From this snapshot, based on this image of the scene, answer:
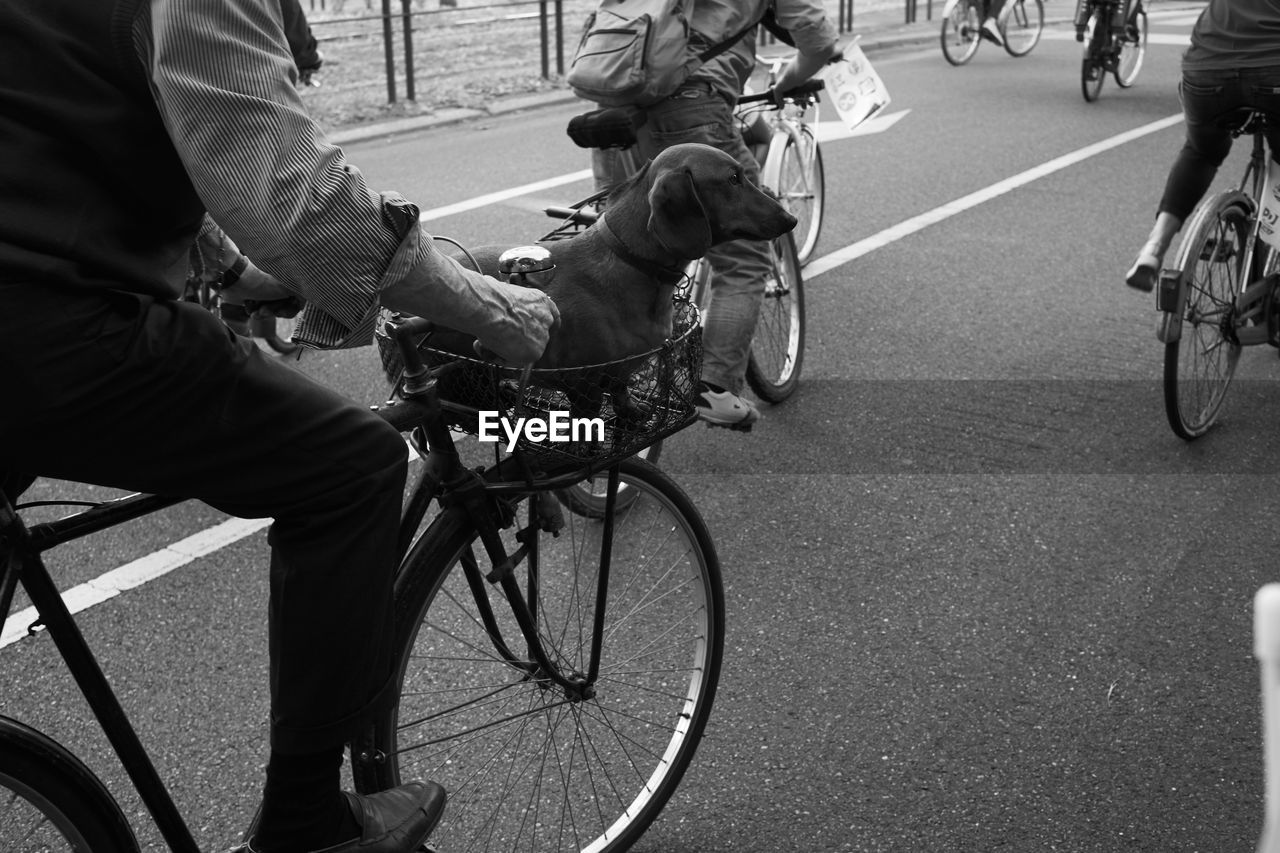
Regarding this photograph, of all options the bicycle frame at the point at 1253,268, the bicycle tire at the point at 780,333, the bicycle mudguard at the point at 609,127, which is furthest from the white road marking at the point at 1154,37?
the bicycle mudguard at the point at 609,127

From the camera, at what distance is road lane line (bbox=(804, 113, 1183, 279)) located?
7.24m

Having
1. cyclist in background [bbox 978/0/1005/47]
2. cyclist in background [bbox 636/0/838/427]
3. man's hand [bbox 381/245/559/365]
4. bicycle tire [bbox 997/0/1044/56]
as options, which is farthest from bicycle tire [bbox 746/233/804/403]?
bicycle tire [bbox 997/0/1044/56]

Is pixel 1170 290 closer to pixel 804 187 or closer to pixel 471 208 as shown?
pixel 804 187

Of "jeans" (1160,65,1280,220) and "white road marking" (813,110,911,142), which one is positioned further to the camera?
"white road marking" (813,110,911,142)

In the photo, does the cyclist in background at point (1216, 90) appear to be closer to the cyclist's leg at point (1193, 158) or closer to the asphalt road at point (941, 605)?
the cyclist's leg at point (1193, 158)

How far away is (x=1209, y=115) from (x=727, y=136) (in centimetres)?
176

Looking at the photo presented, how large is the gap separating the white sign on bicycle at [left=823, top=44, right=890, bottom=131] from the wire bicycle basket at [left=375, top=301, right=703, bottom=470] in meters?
3.47

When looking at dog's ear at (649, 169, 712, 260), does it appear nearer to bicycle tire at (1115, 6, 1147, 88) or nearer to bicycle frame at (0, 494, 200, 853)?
bicycle frame at (0, 494, 200, 853)

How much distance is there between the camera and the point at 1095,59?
12180mm

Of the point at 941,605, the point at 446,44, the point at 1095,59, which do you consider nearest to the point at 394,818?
the point at 941,605

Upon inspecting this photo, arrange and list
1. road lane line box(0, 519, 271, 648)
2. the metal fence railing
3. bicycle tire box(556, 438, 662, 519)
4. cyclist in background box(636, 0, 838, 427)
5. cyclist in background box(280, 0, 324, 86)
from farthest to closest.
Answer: the metal fence railing < cyclist in background box(280, 0, 324, 86) < cyclist in background box(636, 0, 838, 427) < road lane line box(0, 519, 271, 648) < bicycle tire box(556, 438, 662, 519)

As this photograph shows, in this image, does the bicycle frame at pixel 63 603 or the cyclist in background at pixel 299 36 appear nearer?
the bicycle frame at pixel 63 603

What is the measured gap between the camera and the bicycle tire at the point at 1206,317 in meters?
4.60

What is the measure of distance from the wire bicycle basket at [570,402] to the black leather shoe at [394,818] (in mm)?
606
